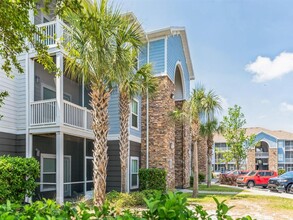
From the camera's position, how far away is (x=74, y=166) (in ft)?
52.4

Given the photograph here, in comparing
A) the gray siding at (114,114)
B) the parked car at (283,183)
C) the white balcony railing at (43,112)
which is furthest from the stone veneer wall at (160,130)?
the parked car at (283,183)

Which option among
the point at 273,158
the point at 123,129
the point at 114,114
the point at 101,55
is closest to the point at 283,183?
the point at 114,114

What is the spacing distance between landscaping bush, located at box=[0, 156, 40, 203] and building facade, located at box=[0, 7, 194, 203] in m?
1.34

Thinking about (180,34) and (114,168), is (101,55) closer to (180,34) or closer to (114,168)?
(114,168)

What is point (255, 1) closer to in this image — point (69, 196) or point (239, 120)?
point (69, 196)

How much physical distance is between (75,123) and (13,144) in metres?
2.68

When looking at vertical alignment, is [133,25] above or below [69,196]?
above

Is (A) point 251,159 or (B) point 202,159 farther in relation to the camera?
(A) point 251,159

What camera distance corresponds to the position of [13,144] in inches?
480

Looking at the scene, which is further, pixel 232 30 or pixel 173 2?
pixel 232 30

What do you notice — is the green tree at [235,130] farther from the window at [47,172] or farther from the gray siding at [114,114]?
the window at [47,172]

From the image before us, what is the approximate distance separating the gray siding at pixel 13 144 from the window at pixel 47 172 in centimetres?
146

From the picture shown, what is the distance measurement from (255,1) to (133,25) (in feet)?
15.1


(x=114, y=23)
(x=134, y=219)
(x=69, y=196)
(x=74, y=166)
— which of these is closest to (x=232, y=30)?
(x=114, y=23)
